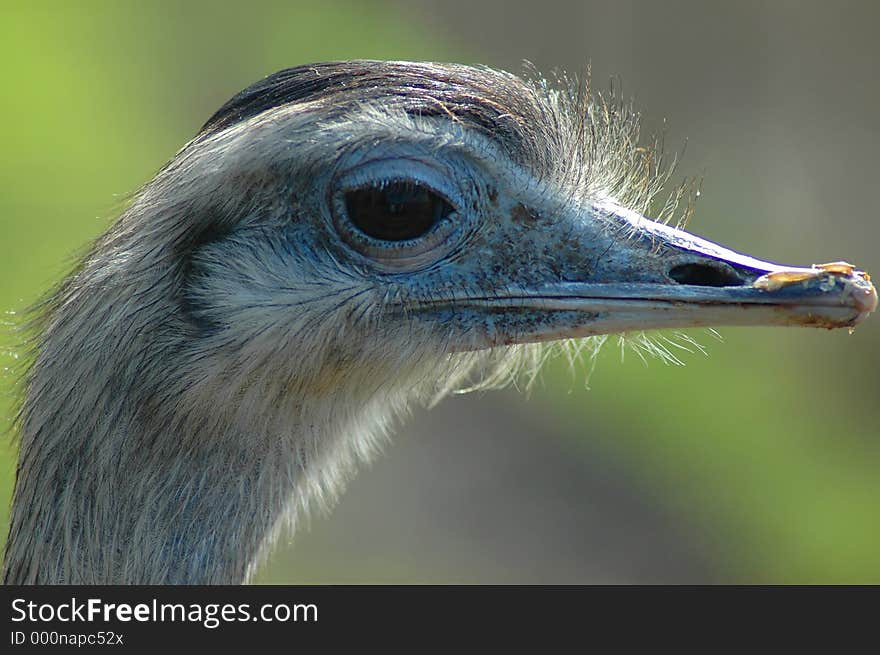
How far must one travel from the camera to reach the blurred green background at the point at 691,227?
232 inches

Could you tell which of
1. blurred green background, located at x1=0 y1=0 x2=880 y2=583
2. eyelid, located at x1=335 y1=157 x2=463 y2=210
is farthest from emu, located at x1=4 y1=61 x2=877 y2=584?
blurred green background, located at x1=0 y1=0 x2=880 y2=583

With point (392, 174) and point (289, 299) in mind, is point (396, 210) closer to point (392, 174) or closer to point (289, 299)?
point (392, 174)

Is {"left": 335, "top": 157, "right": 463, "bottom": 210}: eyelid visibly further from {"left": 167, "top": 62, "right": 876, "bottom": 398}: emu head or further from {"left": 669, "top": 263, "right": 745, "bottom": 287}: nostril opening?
{"left": 669, "top": 263, "right": 745, "bottom": 287}: nostril opening

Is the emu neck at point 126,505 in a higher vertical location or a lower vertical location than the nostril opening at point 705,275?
lower

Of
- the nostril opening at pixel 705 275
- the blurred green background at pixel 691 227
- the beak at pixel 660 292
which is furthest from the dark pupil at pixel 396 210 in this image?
the blurred green background at pixel 691 227

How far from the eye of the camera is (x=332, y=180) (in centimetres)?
246

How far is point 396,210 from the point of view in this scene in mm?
2508

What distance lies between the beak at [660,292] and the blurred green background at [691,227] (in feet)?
7.38

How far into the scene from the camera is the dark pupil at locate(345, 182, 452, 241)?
2.47m

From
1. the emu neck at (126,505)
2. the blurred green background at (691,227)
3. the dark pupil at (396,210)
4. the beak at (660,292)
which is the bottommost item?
the emu neck at (126,505)

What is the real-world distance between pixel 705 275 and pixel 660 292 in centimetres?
10

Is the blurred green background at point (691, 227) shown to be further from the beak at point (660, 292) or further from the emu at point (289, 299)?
the beak at point (660, 292)

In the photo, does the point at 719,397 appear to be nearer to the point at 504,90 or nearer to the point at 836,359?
the point at 836,359
